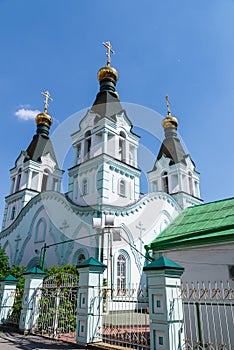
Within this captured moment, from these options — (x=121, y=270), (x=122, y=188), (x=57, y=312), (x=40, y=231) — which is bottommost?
(x=57, y=312)

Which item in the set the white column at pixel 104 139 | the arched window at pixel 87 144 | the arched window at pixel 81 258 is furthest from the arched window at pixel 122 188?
the arched window at pixel 81 258

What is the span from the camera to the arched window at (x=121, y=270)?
13.7 m

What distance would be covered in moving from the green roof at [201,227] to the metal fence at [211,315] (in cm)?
118

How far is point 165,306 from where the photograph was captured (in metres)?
4.71

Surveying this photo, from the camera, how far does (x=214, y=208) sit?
962 centimetres

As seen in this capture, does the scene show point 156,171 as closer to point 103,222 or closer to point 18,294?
point 103,222

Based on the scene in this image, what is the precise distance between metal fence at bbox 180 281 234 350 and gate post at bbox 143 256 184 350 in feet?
0.63

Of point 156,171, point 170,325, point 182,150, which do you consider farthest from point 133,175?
point 170,325

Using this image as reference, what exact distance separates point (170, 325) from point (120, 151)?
14872 mm

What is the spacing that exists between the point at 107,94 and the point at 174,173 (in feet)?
29.3

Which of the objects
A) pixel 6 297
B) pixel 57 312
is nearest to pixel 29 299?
pixel 57 312

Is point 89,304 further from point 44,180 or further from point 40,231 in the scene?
point 44,180

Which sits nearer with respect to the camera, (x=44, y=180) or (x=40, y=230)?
(x=40, y=230)

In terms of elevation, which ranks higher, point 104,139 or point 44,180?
point 44,180
